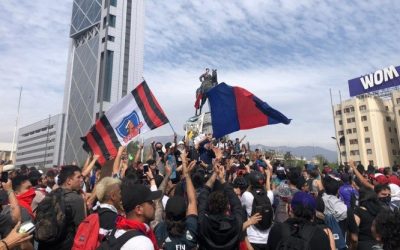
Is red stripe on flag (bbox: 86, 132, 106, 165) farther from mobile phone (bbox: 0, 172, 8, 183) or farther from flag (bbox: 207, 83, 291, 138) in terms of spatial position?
mobile phone (bbox: 0, 172, 8, 183)

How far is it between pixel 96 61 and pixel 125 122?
98639 mm

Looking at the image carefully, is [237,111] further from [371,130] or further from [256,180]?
[371,130]

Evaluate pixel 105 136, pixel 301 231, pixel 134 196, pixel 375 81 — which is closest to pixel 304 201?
pixel 301 231

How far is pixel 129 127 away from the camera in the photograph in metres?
7.97

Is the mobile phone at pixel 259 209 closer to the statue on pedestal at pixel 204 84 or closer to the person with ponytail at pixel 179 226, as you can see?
the person with ponytail at pixel 179 226

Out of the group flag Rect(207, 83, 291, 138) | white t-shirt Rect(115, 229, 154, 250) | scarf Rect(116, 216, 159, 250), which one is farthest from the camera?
flag Rect(207, 83, 291, 138)

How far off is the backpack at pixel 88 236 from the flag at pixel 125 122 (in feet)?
15.8

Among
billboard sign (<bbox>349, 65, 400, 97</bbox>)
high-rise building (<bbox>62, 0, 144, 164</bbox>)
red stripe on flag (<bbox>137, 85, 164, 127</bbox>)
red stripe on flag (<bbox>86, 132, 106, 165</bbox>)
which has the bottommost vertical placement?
red stripe on flag (<bbox>86, 132, 106, 165</bbox>)

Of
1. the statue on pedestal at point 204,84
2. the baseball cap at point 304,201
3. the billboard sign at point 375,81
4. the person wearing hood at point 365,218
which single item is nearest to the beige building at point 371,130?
the billboard sign at point 375,81

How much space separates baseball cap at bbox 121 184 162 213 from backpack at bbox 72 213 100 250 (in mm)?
466

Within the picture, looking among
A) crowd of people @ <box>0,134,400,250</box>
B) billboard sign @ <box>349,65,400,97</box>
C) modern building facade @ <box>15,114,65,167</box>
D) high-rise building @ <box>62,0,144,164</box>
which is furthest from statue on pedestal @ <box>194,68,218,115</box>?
modern building facade @ <box>15,114,65,167</box>

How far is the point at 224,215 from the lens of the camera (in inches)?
142

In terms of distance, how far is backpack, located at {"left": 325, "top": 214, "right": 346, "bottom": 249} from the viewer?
4406 millimetres

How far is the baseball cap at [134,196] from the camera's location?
8.77ft
